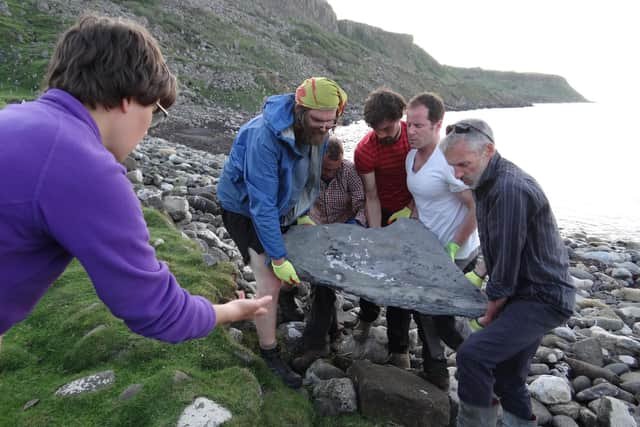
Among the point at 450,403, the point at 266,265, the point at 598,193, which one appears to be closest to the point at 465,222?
the point at 450,403

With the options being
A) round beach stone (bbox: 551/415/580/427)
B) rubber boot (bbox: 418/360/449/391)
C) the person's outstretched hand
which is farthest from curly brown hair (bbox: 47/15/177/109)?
round beach stone (bbox: 551/415/580/427)

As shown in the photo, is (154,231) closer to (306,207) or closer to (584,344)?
(306,207)

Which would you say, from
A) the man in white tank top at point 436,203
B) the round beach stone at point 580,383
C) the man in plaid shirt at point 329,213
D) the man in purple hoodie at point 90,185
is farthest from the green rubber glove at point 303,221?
the round beach stone at point 580,383

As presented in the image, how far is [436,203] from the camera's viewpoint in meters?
4.77

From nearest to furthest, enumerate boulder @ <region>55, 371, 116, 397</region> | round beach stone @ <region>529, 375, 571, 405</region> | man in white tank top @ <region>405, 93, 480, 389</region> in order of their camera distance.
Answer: boulder @ <region>55, 371, 116, 397</region> < man in white tank top @ <region>405, 93, 480, 389</region> < round beach stone @ <region>529, 375, 571, 405</region>

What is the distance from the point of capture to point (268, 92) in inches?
1581

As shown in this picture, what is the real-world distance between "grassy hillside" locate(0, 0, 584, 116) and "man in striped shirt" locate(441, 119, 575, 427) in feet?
73.0

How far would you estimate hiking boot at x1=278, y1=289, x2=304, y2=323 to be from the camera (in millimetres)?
6059

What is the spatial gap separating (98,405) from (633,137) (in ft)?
161

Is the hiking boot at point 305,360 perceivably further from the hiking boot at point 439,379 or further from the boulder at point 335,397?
the hiking boot at point 439,379

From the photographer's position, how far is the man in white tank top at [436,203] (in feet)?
14.9

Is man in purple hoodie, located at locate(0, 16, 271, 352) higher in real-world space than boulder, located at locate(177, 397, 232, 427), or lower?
higher

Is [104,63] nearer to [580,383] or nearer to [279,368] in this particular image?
[279,368]

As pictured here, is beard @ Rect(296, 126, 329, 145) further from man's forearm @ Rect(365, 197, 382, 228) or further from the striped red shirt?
man's forearm @ Rect(365, 197, 382, 228)
